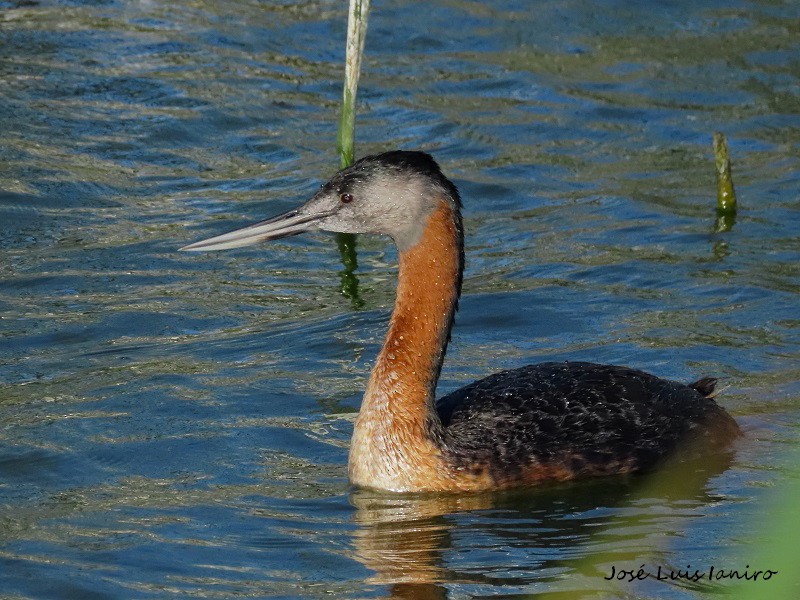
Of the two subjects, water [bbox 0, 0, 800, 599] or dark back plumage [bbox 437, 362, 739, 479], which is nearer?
water [bbox 0, 0, 800, 599]

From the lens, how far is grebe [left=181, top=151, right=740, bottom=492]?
7.75 metres

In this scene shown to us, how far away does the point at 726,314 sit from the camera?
406 inches

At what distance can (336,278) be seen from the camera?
36.8 feet

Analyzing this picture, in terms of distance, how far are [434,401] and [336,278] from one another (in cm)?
350

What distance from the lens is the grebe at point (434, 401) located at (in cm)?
775

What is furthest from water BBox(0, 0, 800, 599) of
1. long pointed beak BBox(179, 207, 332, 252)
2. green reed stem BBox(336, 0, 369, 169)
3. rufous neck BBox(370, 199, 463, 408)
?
long pointed beak BBox(179, 207, 332, 252)

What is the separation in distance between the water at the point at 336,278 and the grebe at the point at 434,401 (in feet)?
0.50

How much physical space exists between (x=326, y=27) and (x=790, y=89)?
5161 millimetres

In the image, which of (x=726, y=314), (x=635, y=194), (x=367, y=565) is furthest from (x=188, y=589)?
(x=635, y=194)

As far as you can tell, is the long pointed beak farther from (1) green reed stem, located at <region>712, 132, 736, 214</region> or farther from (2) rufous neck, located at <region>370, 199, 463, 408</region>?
(1) green reed stem, located at <region>712, 132, 736, 214</region>

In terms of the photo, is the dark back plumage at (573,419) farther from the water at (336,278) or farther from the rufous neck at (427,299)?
the rufous neck at (427,299)

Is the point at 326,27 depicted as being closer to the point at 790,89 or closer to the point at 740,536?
the point at 790,89

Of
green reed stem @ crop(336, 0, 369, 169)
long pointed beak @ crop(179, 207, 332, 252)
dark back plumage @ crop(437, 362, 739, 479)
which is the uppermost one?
green reed stem @ crop(336, 0, 369, 169)

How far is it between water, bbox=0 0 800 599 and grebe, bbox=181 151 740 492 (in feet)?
0.50
